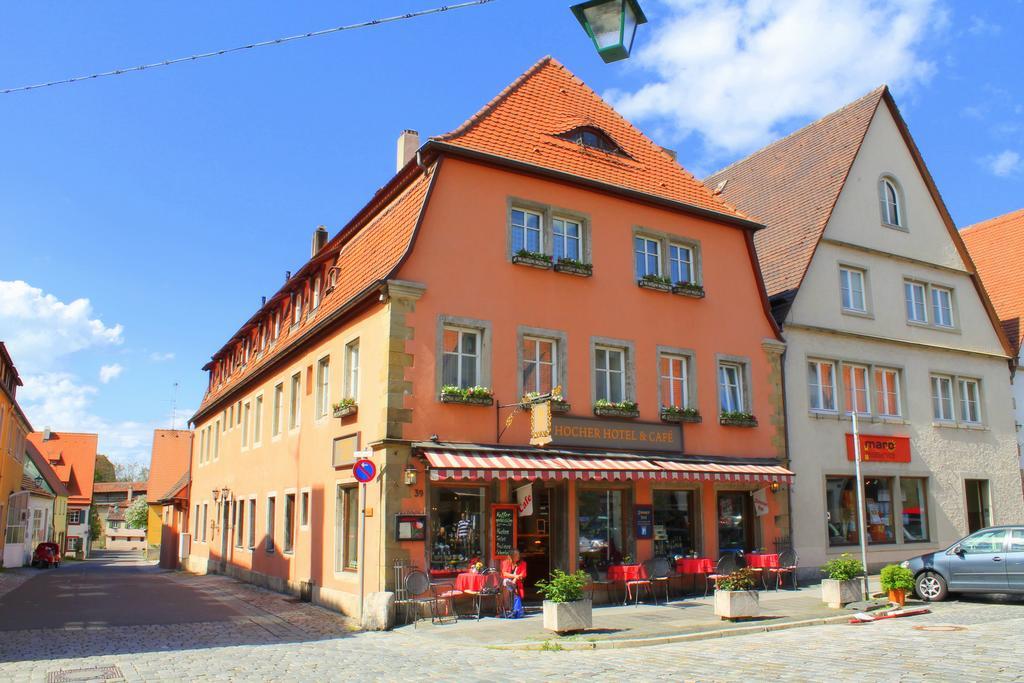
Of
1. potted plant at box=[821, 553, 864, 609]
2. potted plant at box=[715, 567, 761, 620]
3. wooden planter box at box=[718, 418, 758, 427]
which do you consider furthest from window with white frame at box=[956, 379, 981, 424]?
potted plant at box=[715, 567, 761, 620]

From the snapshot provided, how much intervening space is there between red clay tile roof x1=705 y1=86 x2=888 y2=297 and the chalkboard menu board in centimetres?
1026

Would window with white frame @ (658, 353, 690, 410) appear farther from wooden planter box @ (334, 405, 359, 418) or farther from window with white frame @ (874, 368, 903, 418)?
window with white frame @ (874, 368, 903, 418)

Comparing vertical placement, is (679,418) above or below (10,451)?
below

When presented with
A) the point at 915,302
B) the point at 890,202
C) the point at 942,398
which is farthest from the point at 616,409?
the point at 890,202

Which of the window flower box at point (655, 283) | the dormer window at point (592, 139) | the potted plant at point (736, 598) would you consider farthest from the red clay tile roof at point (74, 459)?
the potted plant at point (736, 598)

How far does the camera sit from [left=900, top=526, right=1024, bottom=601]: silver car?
15.6m

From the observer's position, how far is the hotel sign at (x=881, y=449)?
22.3 metres

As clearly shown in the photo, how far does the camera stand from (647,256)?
19672 millimetres

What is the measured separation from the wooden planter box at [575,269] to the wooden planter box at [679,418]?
337 cm

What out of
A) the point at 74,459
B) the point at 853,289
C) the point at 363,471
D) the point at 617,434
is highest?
the point at 853,289

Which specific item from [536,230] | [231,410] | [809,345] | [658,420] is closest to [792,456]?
[809,345]

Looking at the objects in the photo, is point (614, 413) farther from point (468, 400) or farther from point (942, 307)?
point (942, 307)

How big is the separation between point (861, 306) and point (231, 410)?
2072 cm

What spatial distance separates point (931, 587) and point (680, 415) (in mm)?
5728
